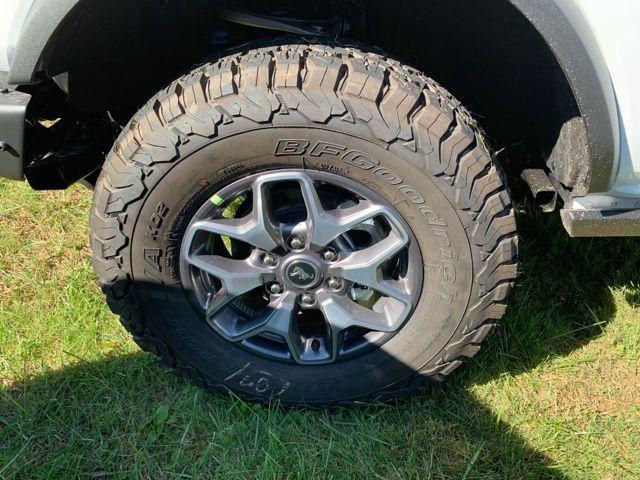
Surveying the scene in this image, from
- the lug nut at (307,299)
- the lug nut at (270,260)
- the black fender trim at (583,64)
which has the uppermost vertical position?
the black fender trim at (583,64)

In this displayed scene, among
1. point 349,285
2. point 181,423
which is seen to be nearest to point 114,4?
point 349,285

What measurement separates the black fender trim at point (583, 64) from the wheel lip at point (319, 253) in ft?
2.01

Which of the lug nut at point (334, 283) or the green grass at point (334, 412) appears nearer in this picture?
the lug nut at point (334, 283)

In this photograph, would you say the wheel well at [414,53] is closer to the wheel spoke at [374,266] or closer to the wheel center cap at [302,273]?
the wheel spoke at [374,266]

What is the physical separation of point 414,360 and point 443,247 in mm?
455

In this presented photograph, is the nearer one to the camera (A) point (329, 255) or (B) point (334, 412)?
(A) point (329, 255)

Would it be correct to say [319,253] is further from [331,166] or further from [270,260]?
[331,166]

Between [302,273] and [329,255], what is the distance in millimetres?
109

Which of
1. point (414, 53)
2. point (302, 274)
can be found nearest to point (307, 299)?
point (302, 274)

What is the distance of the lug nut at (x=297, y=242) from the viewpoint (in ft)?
6.95

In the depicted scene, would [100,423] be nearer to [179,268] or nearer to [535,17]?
[179,268]

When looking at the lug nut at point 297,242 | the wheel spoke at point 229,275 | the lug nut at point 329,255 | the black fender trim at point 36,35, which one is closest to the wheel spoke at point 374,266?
the lug nut at point 329,255

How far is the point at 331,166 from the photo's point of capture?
1.98 metres

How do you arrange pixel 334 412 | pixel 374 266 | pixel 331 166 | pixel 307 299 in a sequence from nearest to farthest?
pixel 331 166
pixel 374 266
pixel 307 299
pixel 334 412
